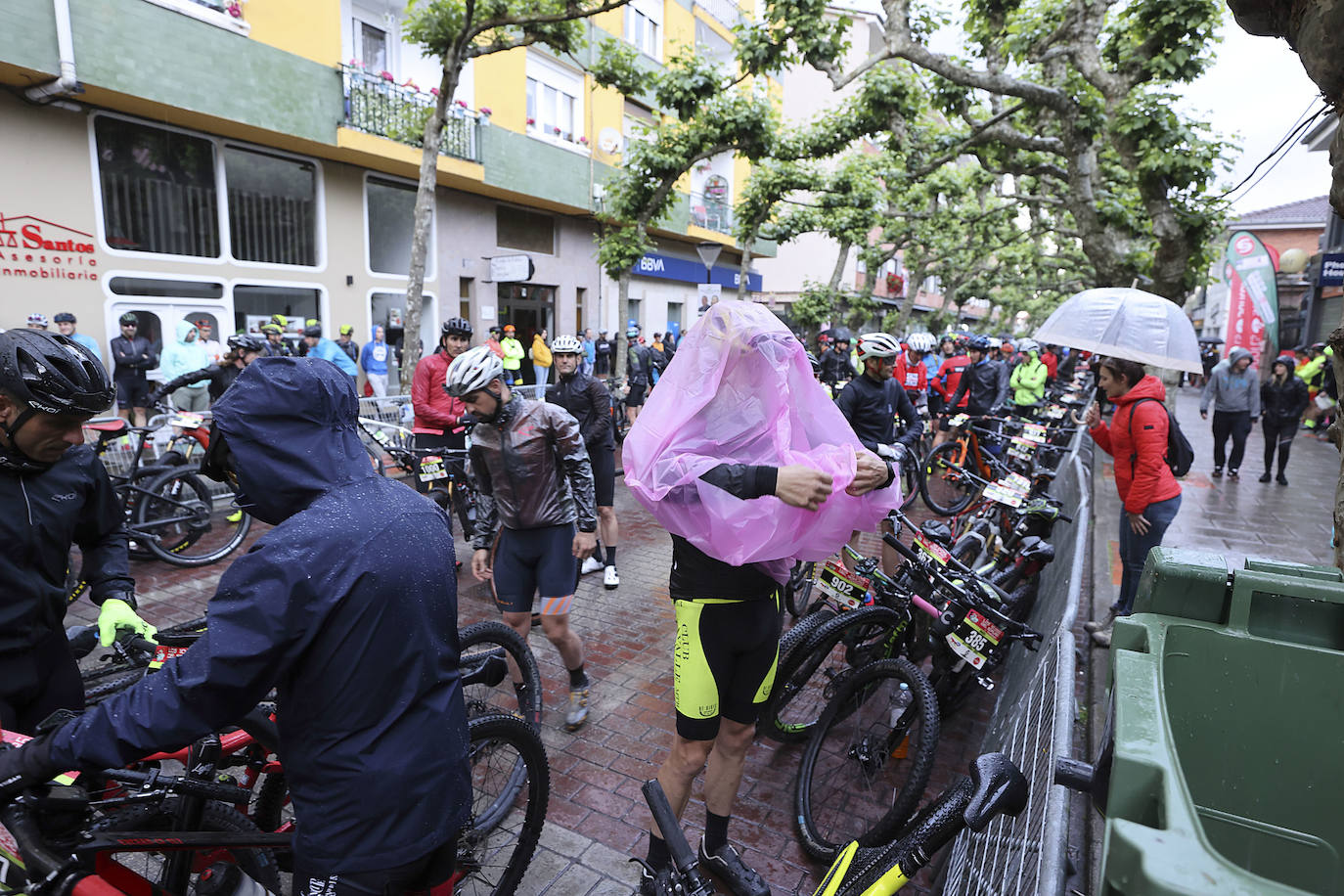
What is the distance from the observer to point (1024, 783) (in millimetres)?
1559

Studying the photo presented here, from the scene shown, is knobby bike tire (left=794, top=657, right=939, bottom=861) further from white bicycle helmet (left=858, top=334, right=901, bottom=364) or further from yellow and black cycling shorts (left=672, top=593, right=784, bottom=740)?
white bicycle helmet (left=858, top=334, right=901, bottom=364)

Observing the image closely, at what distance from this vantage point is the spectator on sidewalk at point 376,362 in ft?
43.3

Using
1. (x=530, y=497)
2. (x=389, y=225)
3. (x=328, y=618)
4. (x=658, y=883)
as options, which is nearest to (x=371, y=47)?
(x=389, y=225)

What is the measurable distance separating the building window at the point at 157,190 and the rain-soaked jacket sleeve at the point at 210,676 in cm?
1229

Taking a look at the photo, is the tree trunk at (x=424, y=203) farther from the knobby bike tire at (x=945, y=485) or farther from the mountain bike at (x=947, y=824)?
the mountain bike at (x=947, y=824)

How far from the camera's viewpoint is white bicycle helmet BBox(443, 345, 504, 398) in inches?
146

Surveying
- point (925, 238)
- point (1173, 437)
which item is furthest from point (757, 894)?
point (925, 238)

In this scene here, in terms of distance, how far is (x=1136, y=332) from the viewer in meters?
4.52

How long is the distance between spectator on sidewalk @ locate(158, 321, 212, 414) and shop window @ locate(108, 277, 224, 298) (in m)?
1.47

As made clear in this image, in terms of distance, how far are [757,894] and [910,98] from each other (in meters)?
12.5

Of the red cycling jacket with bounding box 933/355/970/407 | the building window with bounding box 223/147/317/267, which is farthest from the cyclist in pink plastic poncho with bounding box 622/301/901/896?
the building window with bounding box 223/147/317/267

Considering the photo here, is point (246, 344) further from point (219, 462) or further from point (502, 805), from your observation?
point (219, 462)

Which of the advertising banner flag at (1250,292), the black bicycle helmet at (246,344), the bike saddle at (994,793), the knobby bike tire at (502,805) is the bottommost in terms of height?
the knobby bike tire at (502,805)

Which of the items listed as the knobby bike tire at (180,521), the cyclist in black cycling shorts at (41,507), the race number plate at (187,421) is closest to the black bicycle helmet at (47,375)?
the cyclist in black cycling shorts at (41,507)
